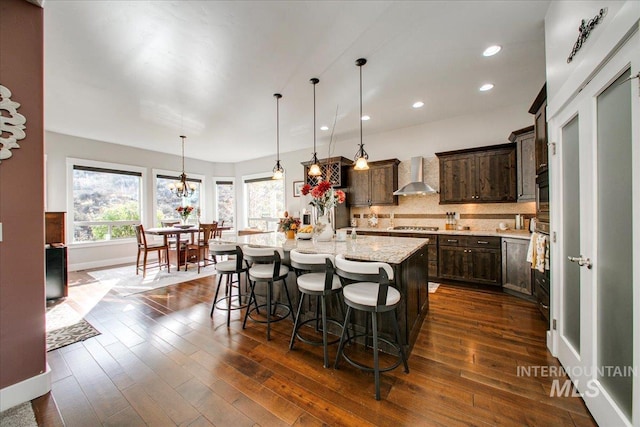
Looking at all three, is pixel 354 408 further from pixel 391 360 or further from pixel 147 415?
pixel 147 415

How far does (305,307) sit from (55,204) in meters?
5.90

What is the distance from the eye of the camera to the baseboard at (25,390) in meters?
1.62

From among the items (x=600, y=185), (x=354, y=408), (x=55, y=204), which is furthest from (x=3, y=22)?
(x=55, y=204)

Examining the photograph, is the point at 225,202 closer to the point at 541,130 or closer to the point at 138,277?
the point at 138,277

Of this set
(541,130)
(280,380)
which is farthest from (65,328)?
(541,130)

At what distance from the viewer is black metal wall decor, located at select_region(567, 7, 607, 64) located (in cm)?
136

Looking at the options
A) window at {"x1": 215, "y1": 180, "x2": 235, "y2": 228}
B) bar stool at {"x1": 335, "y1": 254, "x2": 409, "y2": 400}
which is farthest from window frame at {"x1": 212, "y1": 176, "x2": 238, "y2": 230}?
bar stool at {"x1": 335, "y1": 254, "x2": 409, "y2": 400}

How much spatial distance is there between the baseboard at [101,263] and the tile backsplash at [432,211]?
18.6 feet

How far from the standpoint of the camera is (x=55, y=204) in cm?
505

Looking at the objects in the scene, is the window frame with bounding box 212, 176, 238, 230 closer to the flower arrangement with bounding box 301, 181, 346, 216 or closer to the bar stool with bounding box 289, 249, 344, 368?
the flower arrangement with bounding box 301, 181, 346, 216

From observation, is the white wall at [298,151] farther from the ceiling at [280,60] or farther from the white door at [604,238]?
the white door at [604,238]

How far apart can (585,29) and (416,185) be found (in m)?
3.22

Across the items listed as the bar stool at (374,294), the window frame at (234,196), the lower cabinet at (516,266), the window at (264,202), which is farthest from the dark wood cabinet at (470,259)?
the window frame at (234,196)

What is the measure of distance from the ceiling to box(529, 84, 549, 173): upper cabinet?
0.54 m
